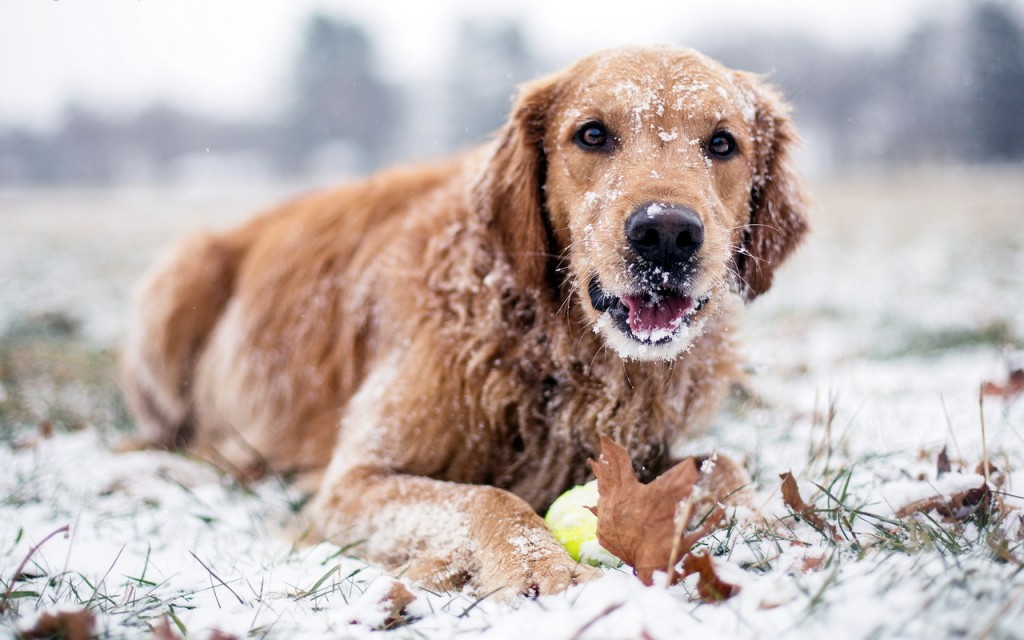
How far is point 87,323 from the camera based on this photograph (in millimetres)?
7672

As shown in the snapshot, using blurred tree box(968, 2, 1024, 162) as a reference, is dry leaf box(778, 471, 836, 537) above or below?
below

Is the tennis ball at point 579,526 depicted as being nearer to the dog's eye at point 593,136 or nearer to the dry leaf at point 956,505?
the dry leaf at point 956,505

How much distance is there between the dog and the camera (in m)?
2.18

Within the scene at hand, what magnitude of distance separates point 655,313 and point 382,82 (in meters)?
47.3

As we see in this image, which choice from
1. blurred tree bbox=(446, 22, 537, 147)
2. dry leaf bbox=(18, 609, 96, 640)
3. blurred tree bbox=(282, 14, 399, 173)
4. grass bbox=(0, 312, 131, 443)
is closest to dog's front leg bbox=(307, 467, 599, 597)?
dry leaf bbox=(18, 609, 96, 640)

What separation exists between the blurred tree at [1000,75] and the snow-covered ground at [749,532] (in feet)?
54.4

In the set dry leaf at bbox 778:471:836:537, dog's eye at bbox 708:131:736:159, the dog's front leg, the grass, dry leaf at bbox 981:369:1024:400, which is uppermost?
dog's eye at bbox 708:131:736:159

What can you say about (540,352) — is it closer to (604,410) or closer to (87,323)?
(604,410)

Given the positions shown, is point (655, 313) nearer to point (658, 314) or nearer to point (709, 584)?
point (658, 314)

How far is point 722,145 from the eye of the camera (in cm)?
251

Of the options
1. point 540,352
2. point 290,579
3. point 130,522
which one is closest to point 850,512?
point 540,352

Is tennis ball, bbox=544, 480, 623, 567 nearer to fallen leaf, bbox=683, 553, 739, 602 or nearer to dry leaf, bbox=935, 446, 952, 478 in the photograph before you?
fallen leaf, bbox=683, 553, 739, 602

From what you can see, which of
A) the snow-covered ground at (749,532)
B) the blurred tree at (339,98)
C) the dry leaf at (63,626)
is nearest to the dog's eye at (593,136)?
the snow-covered ground at (749,532)

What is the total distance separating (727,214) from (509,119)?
3.09ft
